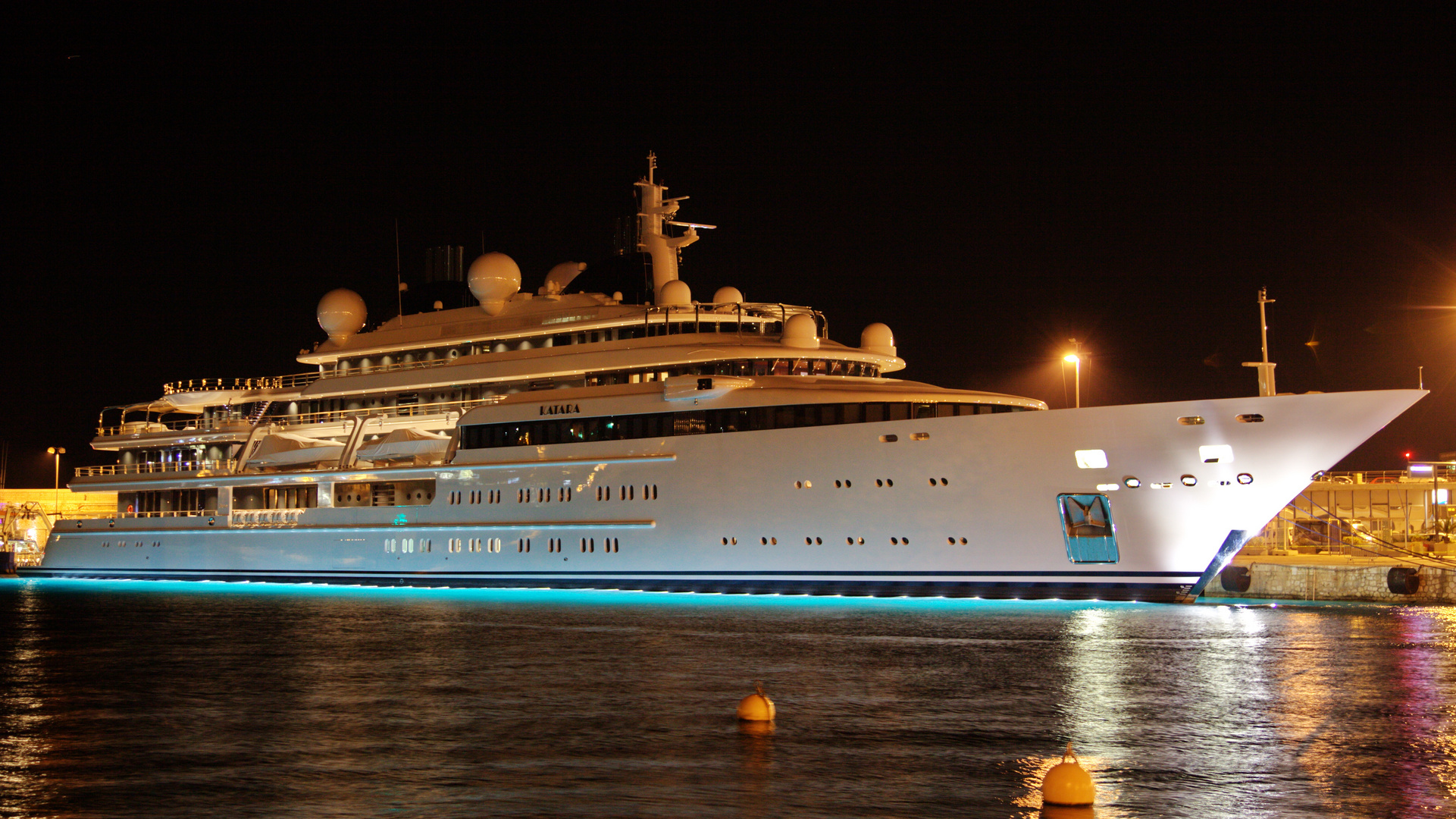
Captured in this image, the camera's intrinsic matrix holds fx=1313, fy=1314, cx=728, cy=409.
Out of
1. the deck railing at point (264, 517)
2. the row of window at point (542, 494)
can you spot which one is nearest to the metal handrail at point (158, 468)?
the deck railing at point (264, 517)

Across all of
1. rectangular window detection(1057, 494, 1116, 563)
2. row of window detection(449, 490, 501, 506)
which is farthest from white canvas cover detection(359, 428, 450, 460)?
rectangular window detection(1057, 494, 1116, 563)

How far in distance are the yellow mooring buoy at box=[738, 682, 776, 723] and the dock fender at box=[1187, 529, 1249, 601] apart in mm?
15407

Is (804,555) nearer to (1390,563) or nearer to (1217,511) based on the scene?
(1217,511)

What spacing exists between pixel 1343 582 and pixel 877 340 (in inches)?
489

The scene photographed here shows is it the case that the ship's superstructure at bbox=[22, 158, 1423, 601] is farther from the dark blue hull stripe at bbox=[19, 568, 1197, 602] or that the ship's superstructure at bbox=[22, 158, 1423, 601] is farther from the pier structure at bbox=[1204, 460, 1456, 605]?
the pier structure at bbox=[1204, 460, 1456, 605]

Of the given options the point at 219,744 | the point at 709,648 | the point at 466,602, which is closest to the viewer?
the point at 219,744

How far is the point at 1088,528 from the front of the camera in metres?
27.0

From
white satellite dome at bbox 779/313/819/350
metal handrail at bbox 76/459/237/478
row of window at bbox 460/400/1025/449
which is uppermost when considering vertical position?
white satellite dome at bbox 779/313/819/350

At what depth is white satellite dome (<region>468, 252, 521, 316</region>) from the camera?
3816cm

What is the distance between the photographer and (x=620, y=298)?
37031 mm

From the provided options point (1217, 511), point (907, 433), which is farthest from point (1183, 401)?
point (907, 433)

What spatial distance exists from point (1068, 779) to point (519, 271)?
31.2m

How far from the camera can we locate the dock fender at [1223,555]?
26062 millimetres

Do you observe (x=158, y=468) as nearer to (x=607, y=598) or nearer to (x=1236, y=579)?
(x=607, y=598)
